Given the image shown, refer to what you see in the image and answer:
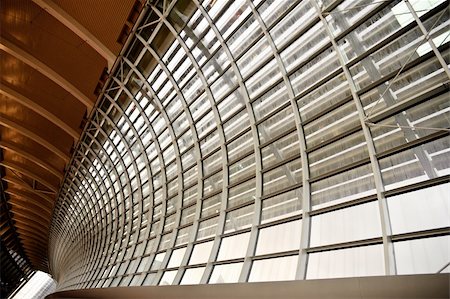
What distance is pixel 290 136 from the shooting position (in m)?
14.7

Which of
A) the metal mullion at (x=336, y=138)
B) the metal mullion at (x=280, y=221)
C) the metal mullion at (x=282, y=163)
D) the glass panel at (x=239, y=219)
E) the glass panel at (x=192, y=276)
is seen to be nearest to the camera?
the metal mullion at (x=336, y=138)

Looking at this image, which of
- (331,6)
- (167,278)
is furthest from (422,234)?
(167,278)

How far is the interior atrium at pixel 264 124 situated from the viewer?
407 inches

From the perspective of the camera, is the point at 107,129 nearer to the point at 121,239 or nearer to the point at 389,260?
the point at 121,239

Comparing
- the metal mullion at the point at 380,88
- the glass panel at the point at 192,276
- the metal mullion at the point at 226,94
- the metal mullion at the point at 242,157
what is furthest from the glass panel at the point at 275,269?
the metal mullion at the point at 226,94

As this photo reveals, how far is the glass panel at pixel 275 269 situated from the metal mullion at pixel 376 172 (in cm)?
329

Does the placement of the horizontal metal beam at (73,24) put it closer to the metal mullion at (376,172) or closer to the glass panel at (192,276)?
the glass panel at (192,276)

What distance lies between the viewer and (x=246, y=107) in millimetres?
15758

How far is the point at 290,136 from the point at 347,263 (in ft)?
17.7

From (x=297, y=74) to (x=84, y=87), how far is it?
16.1 metres

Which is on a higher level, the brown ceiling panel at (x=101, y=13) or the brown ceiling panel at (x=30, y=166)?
the brown ceiling panel at (x=30, y=166)

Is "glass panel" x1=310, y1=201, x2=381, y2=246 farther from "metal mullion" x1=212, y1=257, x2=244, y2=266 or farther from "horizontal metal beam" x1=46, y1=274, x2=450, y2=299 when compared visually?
"metal mullion" x1=212, y1=257, x2=244, y2=266

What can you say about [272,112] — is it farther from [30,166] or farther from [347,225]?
[30,166]

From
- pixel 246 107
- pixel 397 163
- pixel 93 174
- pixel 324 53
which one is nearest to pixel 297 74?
pixel 324 53
